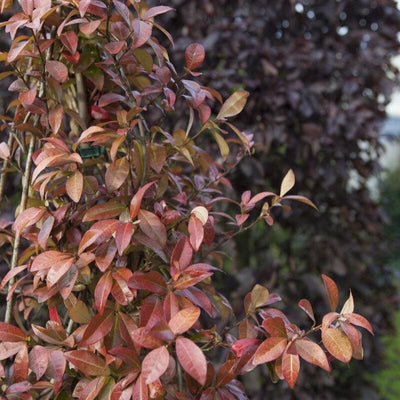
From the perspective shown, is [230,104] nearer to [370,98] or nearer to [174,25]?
[174,25]

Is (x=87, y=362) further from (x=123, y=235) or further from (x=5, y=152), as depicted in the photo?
(x=5, y=152)

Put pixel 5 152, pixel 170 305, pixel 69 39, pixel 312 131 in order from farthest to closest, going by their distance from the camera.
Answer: pixel 312 131 → pixel 5 152 → pixel 69 39 → pixel 170 305

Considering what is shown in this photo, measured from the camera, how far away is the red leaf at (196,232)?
0.91 metres

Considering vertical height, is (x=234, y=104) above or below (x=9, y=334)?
above

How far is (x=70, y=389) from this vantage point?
107cm

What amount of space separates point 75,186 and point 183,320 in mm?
371

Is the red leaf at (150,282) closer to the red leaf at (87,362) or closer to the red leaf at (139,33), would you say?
the red leaf at (87,362)

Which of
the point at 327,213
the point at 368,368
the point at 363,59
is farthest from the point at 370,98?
the point at 368,368

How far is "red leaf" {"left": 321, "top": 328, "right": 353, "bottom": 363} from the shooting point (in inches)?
30.8

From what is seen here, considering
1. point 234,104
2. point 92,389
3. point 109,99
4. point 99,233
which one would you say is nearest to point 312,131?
point 234,104

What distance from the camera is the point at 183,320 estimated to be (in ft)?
2.51

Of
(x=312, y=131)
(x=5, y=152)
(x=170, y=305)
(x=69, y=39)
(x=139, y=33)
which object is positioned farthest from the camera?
(x=312, y=131)

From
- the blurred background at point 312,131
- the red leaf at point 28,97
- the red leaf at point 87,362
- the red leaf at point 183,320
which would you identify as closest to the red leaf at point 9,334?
the red leaf at point 87,362

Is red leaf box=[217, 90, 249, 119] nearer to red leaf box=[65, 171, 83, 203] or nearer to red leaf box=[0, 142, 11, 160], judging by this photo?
red leaf box=[65, 171, 83, 203]
